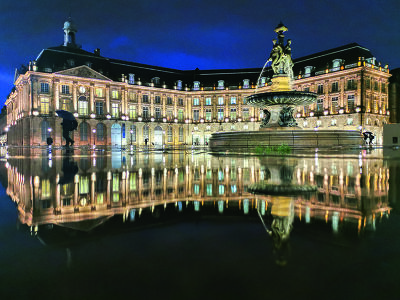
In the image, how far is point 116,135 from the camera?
206 feet

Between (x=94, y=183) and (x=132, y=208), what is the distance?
2.25 metres

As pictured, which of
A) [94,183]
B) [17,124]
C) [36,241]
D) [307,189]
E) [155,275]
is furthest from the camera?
[17,124]

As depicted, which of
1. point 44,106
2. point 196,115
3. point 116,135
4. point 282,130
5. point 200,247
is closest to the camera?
point 200,247

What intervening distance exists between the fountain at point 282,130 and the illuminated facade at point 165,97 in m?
32.6

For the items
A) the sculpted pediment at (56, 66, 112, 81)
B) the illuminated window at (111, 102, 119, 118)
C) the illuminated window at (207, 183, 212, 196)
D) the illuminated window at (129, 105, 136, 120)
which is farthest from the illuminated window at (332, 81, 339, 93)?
the illuminated window at (207, 183, 212, 196)

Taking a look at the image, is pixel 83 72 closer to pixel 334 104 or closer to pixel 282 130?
pixel 282 130

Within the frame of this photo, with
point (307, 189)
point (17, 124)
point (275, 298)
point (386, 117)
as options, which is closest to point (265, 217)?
point (275, 298)

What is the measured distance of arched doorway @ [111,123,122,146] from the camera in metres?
62.5

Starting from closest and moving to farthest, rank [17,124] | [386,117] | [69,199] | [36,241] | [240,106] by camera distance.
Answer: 1. [36,241]
2. [69,199]
3. [386,117]
4. [17,124]
5. [240,106]

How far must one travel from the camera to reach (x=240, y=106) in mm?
71562

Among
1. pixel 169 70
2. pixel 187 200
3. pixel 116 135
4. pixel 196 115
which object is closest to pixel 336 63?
pixel 196 115

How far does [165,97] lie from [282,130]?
53.2 m

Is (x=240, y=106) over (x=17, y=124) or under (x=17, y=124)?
over

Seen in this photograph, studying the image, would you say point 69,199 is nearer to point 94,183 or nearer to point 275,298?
point 94,183
